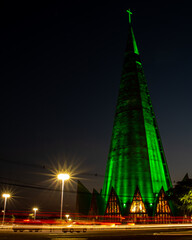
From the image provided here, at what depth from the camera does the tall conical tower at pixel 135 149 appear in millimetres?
35656

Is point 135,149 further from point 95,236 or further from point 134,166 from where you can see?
point 95,236

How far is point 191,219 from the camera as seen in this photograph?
110 feet

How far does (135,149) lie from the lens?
1495 inches

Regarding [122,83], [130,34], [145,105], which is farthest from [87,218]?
[130,34]

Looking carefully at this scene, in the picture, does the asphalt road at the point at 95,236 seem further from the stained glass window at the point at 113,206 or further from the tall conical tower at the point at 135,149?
the tall conical tower at the point at 135,149

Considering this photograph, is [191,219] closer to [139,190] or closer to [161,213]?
[161,213]

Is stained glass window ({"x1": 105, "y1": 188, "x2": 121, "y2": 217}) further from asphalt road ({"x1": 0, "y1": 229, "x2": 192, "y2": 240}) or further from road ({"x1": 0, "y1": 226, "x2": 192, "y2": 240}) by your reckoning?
asphalt road ({"x1": 0, "y1": 229, "x2": 192, "y2": 240})

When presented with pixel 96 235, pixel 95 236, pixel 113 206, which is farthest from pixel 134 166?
pixel 95 236

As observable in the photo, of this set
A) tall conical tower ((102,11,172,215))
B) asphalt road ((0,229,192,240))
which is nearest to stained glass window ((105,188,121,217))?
tall conical tower ((102,11,172,215))

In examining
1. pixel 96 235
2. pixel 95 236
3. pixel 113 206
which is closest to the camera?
pixel 95 236

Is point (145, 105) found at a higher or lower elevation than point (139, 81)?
lower

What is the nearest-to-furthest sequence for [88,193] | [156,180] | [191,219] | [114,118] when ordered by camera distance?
[191,219]
[156,180]
[88,193]
[114,118]

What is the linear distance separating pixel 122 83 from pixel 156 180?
18.6 m

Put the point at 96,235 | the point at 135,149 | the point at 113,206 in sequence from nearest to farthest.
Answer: the point at 96,235 < the point at 113,206 < the point at 135,149
